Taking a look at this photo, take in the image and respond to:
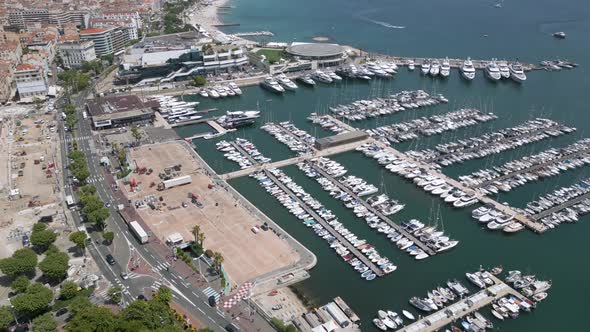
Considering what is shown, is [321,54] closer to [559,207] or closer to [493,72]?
[493,72]

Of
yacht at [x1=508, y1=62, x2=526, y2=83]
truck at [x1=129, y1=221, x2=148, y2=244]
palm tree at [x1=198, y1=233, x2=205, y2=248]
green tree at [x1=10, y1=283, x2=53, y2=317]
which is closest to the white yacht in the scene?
truck at [x1=129, y1=221, x2=148, y2=244]

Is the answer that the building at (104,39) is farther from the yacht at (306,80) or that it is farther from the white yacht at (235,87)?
the yacht at (306,80)

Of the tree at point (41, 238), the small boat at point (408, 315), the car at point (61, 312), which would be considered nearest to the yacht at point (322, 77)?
the tree at point (41, 238)

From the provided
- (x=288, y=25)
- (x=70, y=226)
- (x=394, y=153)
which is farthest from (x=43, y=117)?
(x=288, y=25)

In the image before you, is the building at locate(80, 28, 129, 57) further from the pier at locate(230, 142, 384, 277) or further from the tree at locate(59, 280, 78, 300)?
the tree at locate(59, 280, 78, 300)

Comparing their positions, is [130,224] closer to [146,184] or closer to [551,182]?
[146,184]
